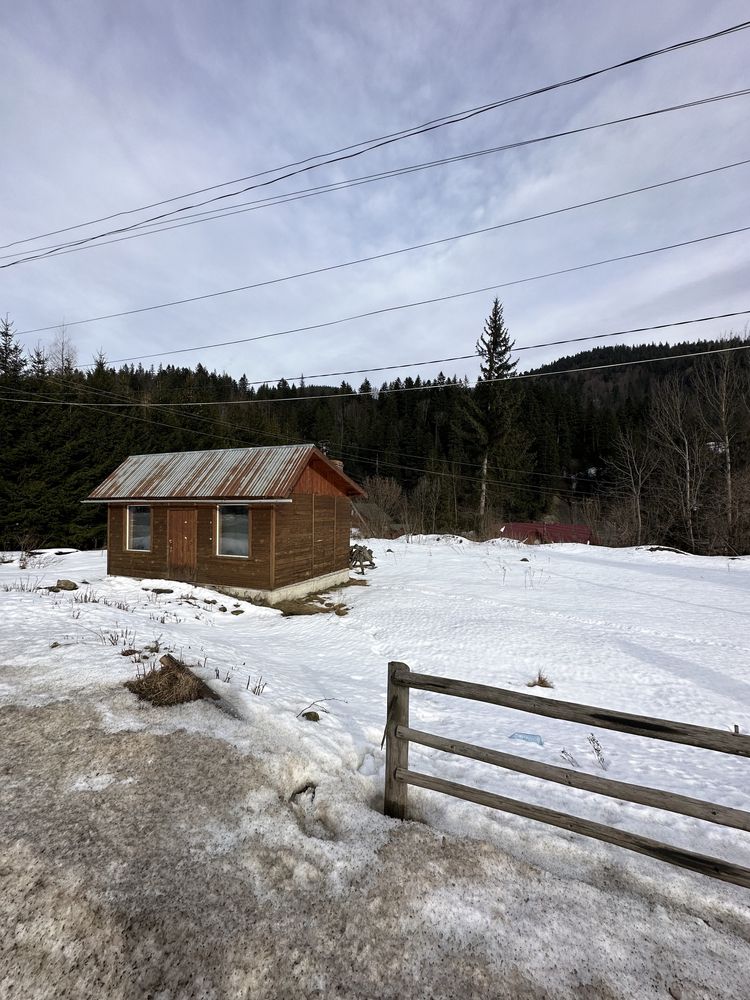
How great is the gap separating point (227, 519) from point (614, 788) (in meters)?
12.4

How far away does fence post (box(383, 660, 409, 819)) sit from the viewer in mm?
3279

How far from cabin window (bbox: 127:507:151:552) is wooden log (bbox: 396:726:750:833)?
44.9ft

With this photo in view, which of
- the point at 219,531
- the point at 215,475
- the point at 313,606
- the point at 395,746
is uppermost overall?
the point at 215,475

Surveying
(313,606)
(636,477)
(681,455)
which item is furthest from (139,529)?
(636,477)

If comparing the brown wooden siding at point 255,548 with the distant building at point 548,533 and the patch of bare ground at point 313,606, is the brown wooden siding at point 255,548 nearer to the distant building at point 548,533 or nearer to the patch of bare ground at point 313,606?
the patch of bare ground at point 313,606

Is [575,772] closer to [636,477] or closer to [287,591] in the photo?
[287,591]

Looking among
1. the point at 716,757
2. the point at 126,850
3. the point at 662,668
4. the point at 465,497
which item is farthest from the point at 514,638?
the point at 465,497

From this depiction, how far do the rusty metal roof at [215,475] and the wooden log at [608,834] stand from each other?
1003 cm

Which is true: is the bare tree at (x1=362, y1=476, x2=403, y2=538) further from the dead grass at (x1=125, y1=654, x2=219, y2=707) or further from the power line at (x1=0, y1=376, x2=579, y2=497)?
the dead grass at (x1=125, y1=654, x2=219, y2=707)

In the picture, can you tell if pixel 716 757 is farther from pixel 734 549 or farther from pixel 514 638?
pixel 734 549

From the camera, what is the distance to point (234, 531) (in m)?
13.4

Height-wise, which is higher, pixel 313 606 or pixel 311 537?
pixel 311 537

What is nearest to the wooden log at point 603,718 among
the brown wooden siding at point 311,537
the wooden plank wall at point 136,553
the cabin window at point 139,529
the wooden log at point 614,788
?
the wooden log at point 614,788

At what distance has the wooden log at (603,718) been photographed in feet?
7.89
